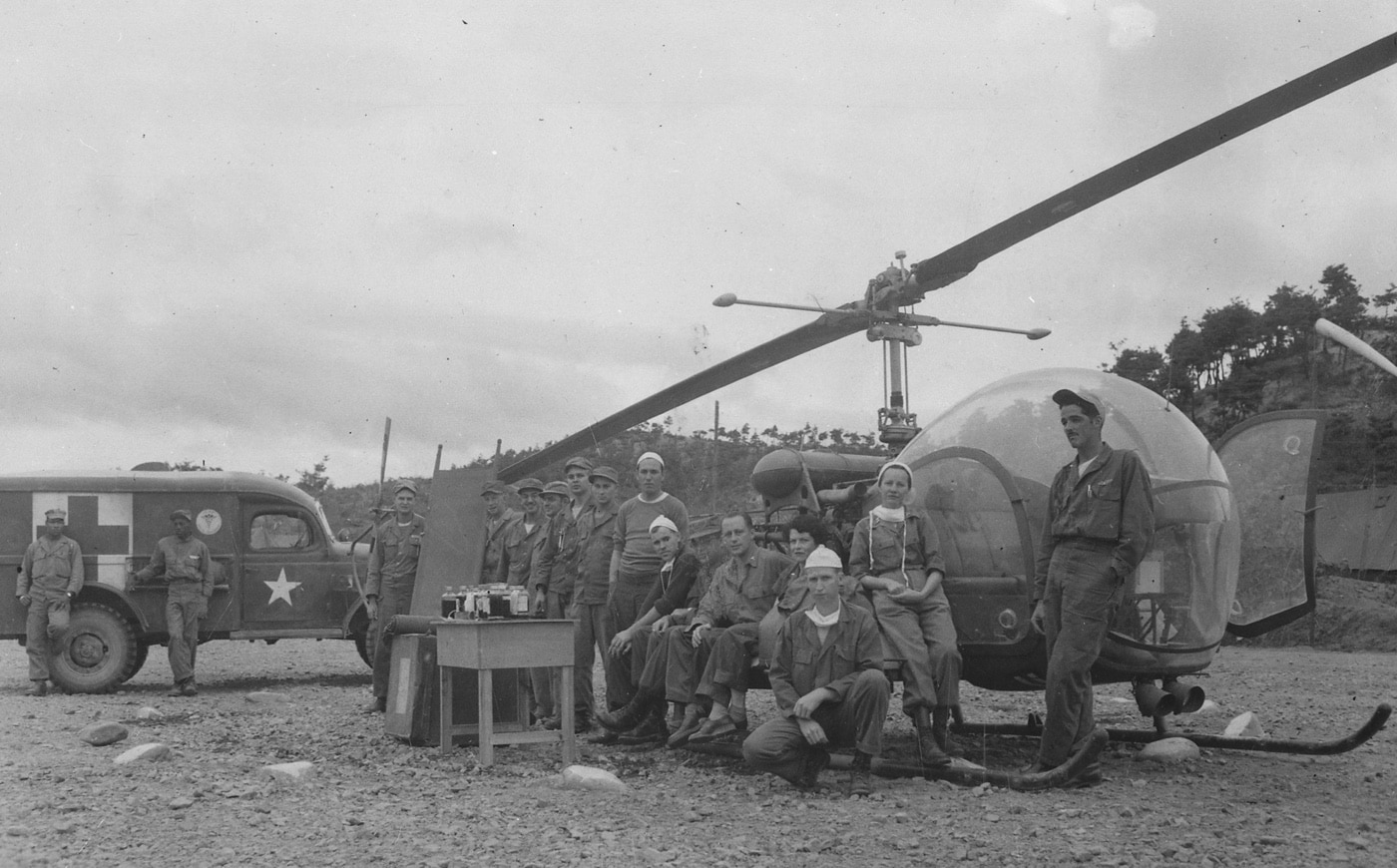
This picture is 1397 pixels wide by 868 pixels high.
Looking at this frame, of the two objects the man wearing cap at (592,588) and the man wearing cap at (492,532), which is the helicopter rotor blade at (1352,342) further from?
the man wearing cap at (492,532)

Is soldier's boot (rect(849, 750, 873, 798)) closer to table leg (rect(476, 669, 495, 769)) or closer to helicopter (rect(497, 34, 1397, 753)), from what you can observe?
helicopter (rect(497, 34, 1397, 753))

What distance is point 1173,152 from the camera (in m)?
7.15

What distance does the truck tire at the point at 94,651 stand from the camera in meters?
12.0

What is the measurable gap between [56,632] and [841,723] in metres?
8.79

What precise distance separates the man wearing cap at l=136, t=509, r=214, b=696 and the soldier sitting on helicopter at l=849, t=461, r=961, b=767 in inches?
286

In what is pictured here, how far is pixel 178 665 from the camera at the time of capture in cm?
1175

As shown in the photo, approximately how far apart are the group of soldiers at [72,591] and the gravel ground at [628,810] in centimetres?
280

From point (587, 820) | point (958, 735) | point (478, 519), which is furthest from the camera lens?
point (478, 519)

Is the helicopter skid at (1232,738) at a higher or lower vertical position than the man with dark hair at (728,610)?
lower

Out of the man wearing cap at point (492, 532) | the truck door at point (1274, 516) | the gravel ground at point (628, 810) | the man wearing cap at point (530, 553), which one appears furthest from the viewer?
the man wearing cap at point (492, 532)

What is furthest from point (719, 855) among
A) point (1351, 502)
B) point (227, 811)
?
point (1351, 502)

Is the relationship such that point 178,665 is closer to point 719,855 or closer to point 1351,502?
point 719,855

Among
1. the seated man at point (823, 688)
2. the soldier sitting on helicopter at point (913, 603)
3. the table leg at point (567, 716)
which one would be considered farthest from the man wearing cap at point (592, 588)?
the seated man at point (823, 688)

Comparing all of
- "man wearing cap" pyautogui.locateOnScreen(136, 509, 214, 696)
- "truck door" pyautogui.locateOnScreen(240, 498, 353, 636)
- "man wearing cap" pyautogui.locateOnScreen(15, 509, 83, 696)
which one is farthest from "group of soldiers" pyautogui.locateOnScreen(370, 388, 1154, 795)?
"man wearing cap" pyautogui.locateOnScreen(15, 509, 83, 696)
